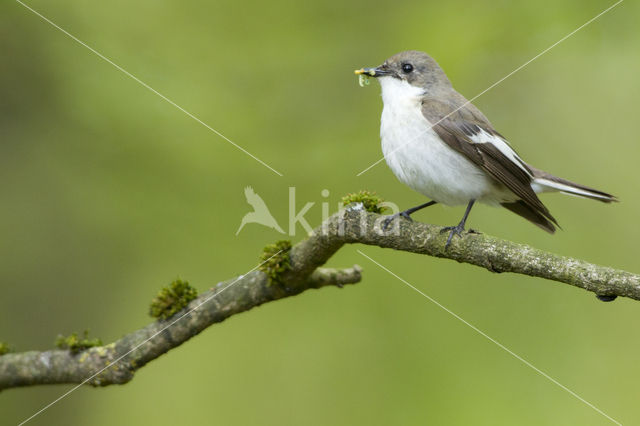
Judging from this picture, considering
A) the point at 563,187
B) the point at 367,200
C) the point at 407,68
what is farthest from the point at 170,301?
the point at 563,187

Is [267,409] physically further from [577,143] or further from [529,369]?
[577,143]

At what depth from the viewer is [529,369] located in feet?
21.1

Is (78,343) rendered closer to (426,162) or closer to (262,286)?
(262,286)

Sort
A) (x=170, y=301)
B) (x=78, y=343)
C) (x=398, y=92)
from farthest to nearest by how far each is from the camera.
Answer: (x=398, y=92) < (x=78, y=343) < (x=170, y=301)

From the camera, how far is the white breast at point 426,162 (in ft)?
15.1

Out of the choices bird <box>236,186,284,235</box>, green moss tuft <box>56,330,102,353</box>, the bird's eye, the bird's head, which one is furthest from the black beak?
green moss tuft <box>56,330,102,353</box>

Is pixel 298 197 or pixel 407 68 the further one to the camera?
pixel 298 197

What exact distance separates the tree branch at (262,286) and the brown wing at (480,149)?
112 centimetres

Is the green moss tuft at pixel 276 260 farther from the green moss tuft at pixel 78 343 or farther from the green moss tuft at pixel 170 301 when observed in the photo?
the green moss tuft at pixel 78 343

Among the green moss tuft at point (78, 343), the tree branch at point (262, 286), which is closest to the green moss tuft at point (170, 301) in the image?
the tree branch at point (262, 286)

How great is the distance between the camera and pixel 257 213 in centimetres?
648

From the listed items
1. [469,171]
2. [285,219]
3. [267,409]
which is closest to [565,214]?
[469,171]

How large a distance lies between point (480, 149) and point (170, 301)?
2475 mm

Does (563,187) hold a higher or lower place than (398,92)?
lower
